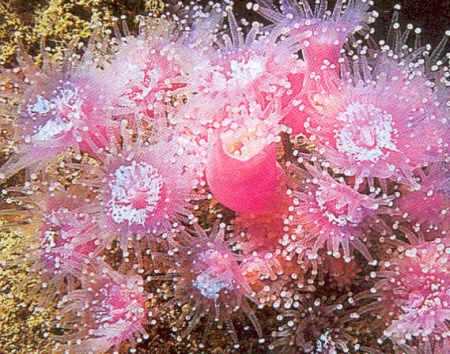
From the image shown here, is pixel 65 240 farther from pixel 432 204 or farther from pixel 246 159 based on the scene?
pixel 432 204

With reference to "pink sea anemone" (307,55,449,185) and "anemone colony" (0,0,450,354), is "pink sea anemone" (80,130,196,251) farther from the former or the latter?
"pink sea anemone" (307,55,449,185)

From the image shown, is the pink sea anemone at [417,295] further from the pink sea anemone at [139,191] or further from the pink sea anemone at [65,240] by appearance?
the pink sea anemone at [65,240]

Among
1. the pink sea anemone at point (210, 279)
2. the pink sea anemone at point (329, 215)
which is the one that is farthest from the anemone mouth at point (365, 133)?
the pink sea anemone at point (210, 279)

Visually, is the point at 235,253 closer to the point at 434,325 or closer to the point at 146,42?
the point at 434,325

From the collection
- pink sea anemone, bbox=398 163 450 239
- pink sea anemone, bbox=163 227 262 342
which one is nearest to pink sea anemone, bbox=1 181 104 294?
pink sea anemone, bbox=163 227 262 342

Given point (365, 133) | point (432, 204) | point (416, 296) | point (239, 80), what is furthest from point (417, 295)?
point (239, 80)
